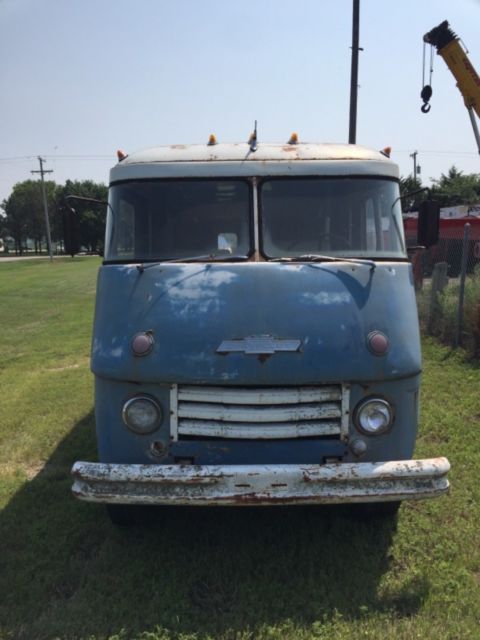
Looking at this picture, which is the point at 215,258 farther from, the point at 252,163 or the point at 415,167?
the point at 415,167

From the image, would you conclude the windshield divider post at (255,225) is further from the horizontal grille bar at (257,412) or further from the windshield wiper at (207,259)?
the horizontal grille bar at (257,412)

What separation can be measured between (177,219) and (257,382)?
1409mm

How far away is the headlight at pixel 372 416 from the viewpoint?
3.14m

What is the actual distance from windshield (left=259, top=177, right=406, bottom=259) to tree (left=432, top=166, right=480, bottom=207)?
42.7 metres

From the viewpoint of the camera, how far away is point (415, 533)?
3.70 meters

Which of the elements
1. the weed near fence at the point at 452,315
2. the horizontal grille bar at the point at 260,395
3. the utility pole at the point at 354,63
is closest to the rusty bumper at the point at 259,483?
the horizontal grille bar at the point at 260,395

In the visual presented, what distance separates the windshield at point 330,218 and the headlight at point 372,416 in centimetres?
106

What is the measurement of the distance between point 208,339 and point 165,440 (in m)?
0.63

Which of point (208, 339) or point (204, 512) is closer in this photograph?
point (208, 339)

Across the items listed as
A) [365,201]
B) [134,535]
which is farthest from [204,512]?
[365,201]

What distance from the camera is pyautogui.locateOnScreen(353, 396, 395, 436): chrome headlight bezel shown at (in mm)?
3143

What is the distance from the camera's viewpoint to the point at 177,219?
12.6 feet

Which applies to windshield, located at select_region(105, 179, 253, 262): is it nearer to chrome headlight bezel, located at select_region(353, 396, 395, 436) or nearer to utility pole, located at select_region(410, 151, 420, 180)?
chrome headlight bezel, located at select_region(353, 396, 395, 436)

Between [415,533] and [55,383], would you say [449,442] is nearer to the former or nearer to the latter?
[415,533]
